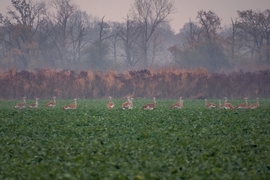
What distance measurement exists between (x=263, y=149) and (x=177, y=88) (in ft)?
92.6

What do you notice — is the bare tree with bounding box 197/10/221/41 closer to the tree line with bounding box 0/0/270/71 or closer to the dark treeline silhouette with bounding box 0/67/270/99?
the tree line with bounding box 0/0/270/71

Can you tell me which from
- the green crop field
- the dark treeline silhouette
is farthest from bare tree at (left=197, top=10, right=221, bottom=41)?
the green crop field

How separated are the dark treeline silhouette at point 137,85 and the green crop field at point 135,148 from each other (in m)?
21.7

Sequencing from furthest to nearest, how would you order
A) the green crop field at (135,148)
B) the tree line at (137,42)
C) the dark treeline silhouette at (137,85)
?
the tree line at (137,42) → the dark treeline silhouette at (137,85) → the green crop field at (135,148)

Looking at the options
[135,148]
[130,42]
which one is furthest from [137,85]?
[130,42]

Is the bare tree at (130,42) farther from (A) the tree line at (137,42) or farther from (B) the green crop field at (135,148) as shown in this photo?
(B) the green crop field at (135,148)

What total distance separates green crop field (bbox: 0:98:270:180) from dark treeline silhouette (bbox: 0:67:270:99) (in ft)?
71.2

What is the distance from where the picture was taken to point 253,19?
216 feet

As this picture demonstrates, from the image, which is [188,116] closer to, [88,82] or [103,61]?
[88,82]

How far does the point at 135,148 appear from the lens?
11.0 m

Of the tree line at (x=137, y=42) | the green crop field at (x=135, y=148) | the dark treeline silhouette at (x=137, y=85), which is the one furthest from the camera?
the tree line at (x=137, y=42)

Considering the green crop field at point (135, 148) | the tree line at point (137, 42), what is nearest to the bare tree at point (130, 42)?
the tree line at point (137, 42)

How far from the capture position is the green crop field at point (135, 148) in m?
8.46

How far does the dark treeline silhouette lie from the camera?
38844mm
